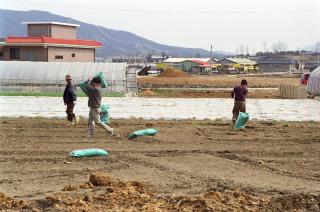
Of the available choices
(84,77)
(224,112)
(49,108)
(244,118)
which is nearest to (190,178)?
(244,118)

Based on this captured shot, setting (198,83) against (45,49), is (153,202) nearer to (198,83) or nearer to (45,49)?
(198,83)

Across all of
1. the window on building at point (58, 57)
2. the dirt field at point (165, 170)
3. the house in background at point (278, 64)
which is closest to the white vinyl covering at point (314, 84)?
the dirt field at point (165, 170)

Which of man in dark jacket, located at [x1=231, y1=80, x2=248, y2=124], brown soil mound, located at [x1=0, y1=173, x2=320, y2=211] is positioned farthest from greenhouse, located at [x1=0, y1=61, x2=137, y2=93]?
brown soil mound, located at [x1=0, y1=173, x2=320, y2=211]

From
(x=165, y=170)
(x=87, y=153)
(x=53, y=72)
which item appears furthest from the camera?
(x=53, y=72)

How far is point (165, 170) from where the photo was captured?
29.6ft

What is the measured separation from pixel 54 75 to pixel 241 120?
23710 millimetres

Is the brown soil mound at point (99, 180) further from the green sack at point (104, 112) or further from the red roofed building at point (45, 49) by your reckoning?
the red roofed building at point (45, 49)

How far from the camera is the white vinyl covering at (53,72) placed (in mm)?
36469

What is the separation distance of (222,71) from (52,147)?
9066 centimetres

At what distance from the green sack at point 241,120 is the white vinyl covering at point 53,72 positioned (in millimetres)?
20820

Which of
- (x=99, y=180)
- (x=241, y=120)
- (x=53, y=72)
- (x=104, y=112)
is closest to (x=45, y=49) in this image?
(x=53, y=72)

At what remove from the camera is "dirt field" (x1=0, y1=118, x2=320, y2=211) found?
6.58m

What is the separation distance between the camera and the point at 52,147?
1157 cm

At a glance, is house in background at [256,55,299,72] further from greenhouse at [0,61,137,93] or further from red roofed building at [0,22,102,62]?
greenhouse at [0,61,137,93]
